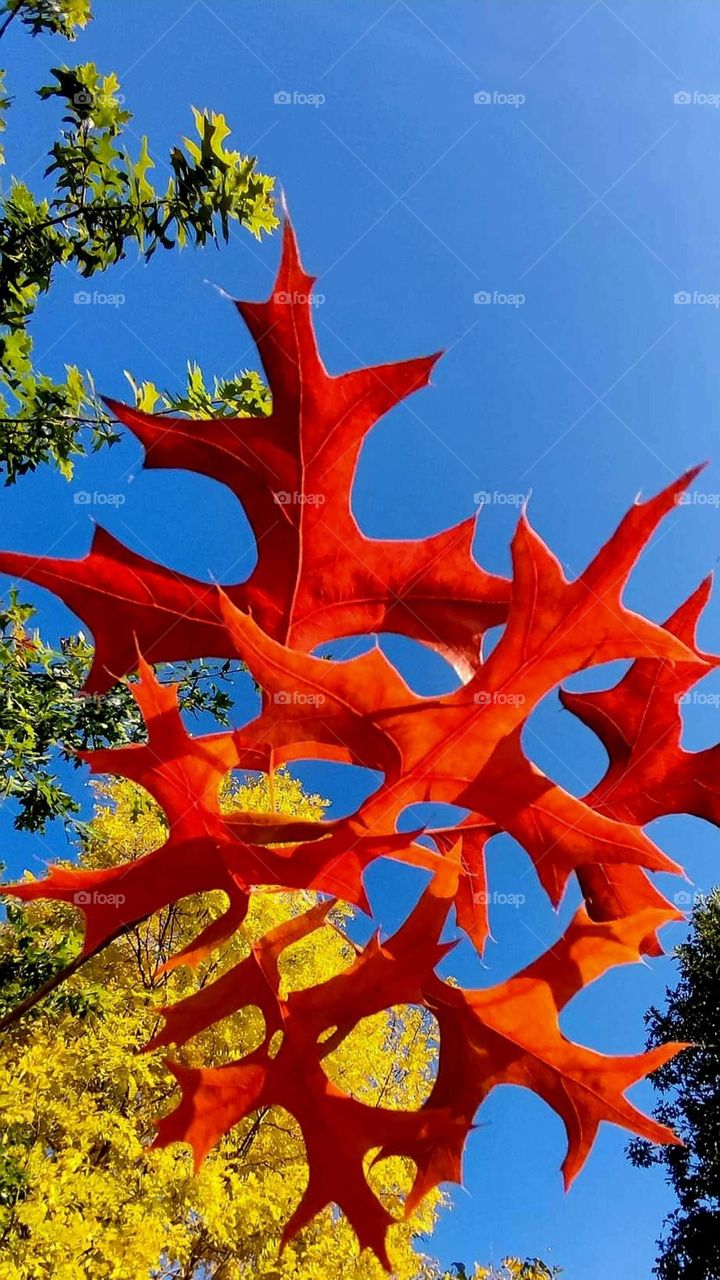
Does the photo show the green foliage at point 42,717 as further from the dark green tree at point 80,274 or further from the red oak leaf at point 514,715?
the red oak leaf at point 514,715

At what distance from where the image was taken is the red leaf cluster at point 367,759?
2.09 m

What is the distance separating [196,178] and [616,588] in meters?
3.73

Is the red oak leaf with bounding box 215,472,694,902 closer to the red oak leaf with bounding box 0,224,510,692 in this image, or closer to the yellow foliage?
the red oak leaf with bounding box 0,224,510,692

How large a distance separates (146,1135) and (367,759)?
8.31m

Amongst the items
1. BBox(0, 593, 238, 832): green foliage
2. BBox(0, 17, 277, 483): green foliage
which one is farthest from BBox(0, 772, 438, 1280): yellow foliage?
BBox(0, 17, 277, 483): green foliage

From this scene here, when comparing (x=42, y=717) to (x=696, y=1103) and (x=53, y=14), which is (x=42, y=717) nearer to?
(x=53, y=14)

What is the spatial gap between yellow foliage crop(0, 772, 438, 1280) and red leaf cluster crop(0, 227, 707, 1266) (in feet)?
12.9

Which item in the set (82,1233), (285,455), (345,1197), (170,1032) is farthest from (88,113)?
(82,1233)

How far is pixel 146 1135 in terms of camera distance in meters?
8.41

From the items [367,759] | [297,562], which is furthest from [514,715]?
[297,562]

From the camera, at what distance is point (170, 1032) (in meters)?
2.29

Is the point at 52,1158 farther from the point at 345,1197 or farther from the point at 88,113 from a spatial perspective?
the point at 88,113

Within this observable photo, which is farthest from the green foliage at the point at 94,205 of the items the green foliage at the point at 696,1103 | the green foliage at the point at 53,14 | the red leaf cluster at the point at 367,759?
the green foliage at the point at 696,1103

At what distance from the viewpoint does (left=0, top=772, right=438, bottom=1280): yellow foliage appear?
6078 mm
